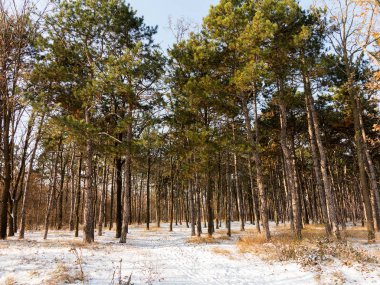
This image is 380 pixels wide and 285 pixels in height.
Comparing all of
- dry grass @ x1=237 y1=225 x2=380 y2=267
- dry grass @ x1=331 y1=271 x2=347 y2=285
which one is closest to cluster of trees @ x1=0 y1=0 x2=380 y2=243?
dry grass @ x1=237 y1=225 x2=380 y2=267

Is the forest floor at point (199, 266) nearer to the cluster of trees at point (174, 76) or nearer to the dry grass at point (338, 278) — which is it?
the dry grass at point (338, 278)

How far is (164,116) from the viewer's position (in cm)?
1730

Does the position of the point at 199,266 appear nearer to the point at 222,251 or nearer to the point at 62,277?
the point at 222,251

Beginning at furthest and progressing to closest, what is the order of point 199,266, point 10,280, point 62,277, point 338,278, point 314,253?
point 314,253
point 199,266
point 338,278
point 62,277
point 10,280

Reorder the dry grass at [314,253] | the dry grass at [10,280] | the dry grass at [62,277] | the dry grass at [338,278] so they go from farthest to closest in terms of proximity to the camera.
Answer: the dry grass at [314,253], the dry grass at [338,278], the dry grass at [62,277], the dry grass at [10,280]

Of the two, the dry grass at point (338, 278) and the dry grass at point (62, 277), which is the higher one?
the dry grass at point (62, 277)

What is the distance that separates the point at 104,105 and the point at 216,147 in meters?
7.60

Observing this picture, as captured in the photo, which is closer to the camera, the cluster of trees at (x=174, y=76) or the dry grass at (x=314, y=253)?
the dry grass at (x=314, y=253)

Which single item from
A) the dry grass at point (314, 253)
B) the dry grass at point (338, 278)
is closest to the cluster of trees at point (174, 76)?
the dry grass at point (314, 253)

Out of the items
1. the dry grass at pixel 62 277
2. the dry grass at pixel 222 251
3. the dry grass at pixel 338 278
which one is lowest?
the dry grass at pixel 338 278

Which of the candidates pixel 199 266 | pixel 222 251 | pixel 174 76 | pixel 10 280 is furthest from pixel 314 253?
pixel 174 76

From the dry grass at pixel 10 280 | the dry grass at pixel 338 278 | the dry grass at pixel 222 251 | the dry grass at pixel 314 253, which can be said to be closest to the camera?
the dry grass at pixel 10 280

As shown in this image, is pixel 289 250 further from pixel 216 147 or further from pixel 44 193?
pixel 44 193

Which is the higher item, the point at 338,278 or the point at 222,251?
the point at 222,251
